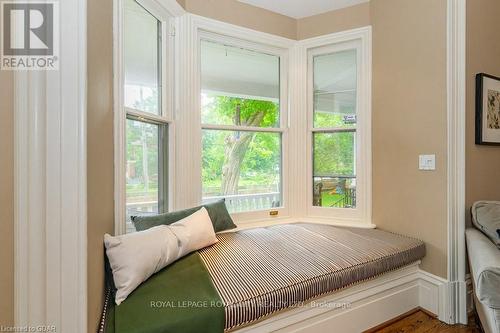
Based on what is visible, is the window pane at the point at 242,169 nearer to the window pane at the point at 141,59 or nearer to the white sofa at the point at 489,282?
the window pane at the point at 141,59

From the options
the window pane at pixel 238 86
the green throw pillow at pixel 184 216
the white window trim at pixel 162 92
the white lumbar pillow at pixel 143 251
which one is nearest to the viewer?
the white lumbar pillow at pixel 143 251

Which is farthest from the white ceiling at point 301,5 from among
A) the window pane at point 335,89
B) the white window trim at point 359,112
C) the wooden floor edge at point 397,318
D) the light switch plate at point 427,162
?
the wooden floor edge at point 397,318

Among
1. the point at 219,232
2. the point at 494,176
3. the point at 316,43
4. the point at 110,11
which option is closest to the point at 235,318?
the point at 219,232

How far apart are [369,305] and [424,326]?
0.43 m

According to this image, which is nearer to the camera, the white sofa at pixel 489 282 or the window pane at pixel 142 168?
the white sofa at pixel 489 282

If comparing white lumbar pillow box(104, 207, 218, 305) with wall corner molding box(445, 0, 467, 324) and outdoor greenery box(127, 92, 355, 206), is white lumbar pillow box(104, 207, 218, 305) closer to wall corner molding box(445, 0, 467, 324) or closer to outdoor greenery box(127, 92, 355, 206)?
outdoor greenery box(127, 92, 355, 206)

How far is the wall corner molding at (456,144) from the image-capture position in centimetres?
182

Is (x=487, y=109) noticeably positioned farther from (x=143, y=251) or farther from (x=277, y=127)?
(x=143, y=251)

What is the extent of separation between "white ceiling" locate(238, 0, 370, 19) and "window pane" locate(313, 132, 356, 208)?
3.90 feet

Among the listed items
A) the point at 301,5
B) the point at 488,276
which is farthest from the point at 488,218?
the point at 301,5

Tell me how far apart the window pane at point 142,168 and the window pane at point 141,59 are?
154mm

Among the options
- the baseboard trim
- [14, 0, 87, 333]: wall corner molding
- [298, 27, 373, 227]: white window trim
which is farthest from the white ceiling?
the baseboard trim

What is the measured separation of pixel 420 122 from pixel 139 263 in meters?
2.14

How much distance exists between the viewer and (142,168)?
179 cm
